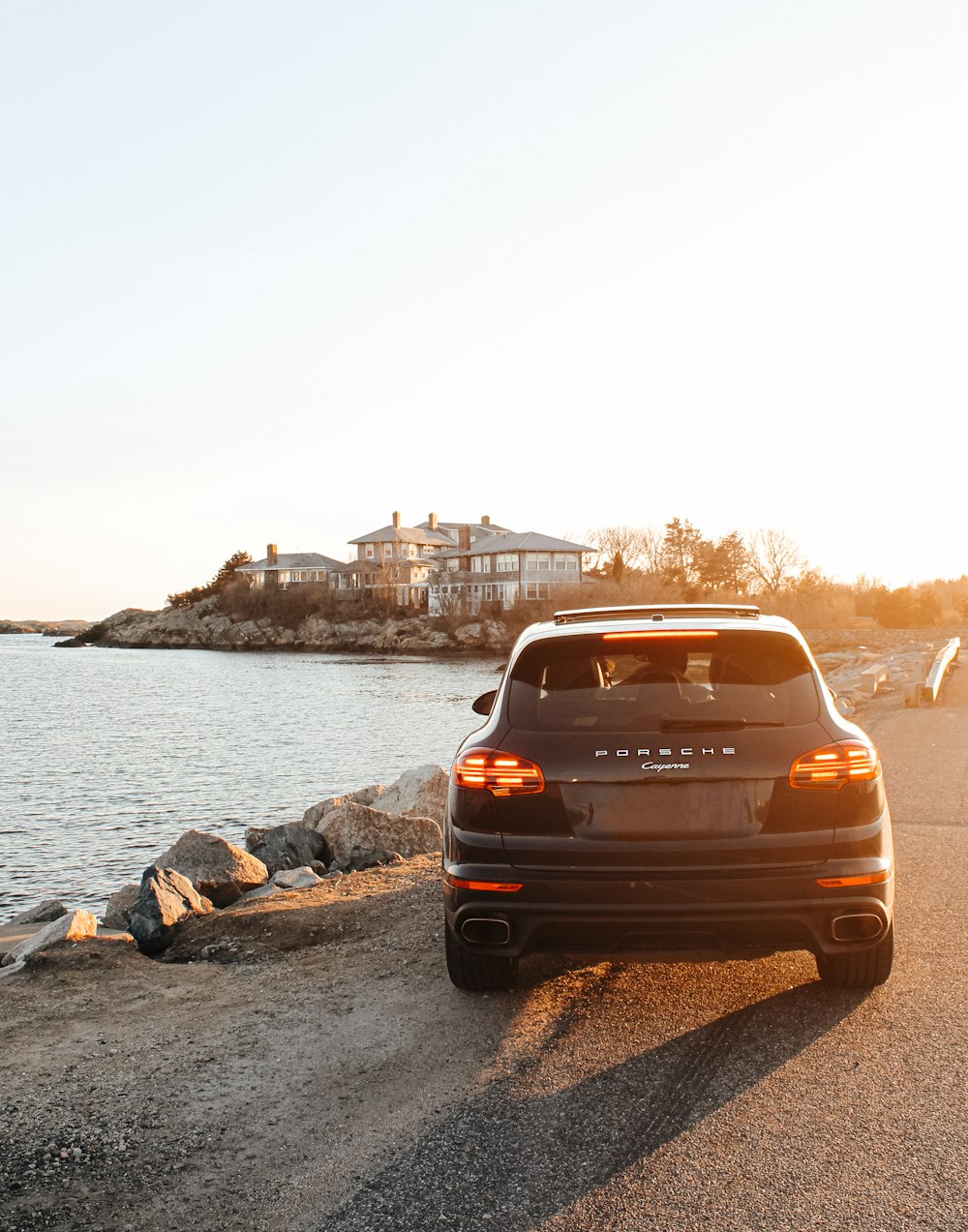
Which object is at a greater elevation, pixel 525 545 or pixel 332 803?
pixel 525 545

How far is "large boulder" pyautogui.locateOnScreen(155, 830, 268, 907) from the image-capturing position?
422 inches

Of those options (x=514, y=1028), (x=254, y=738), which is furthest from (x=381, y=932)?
(x=254, y=738)

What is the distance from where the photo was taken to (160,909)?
7.94 meters

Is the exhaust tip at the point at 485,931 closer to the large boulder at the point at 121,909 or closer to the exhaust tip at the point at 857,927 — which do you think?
the exhaust tip at the point at 857,927

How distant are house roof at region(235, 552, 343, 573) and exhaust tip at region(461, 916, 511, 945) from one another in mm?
140444

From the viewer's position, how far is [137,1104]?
4.18m

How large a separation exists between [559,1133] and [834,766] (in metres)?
1.83

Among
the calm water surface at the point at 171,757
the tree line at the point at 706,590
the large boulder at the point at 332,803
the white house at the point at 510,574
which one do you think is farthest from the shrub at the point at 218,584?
the large boulder at the point at 332,803

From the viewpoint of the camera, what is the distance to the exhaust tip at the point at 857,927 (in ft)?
14.9


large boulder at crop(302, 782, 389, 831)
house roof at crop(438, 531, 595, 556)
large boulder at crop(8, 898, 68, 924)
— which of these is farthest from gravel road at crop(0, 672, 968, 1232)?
house roof at crop(438, 531, 595, 556)

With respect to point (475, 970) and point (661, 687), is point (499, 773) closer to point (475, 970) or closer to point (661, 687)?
point (661, 687)

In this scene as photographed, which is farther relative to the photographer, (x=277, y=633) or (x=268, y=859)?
(x=277, y=633)

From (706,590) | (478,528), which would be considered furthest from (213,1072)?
(478,528)

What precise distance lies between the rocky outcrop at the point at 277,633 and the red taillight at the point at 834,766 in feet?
318
